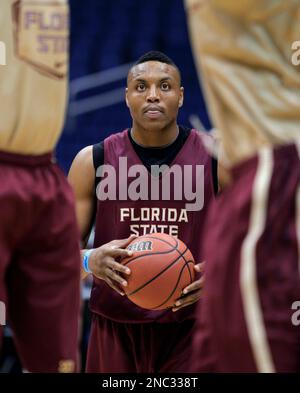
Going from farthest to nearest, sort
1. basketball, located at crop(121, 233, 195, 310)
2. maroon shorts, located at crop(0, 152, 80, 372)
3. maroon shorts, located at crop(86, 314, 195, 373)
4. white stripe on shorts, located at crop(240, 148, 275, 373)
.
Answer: maroon shorts, located at crop(86, 314, 195, 373) < basketball, located at crop(121, 233, 195, 310) < maroon shorts, located at crop(0, 152, 80, 372) < white stripe on shorts, located at crop(240, 148, 275, 373)

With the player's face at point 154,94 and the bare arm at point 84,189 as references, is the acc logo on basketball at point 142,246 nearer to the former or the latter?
the bare arm at point 84,189

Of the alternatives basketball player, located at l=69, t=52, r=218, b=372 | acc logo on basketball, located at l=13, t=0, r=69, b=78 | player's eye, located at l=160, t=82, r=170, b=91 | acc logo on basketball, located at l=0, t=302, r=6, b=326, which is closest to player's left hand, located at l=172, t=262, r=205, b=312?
basketball player, located at l=69, t=52, r=218, b=372

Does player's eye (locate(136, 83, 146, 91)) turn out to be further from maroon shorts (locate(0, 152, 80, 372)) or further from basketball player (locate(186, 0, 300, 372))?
basketball player (locate(186, 0, 300, 372))

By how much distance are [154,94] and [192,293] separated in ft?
3.25

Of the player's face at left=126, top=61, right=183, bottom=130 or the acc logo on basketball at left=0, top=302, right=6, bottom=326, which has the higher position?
the player's face at left=126, top=61, right=183, bottom=130

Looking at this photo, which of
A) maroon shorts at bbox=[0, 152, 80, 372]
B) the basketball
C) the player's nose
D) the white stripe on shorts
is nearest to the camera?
the white stripe on shorts

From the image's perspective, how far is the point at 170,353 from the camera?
4.13m

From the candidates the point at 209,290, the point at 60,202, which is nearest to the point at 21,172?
the point at 60,202

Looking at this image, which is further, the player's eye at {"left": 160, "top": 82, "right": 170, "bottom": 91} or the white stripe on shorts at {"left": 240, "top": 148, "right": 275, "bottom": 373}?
the player's eye at {"left": 160, "top": 82, "right": 170, "bottom": 91}

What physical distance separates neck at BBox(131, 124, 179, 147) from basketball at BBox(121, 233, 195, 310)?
66 centimetres

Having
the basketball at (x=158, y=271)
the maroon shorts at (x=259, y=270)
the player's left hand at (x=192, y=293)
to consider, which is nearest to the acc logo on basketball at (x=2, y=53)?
the maroon shorts at (x=259, y=270)

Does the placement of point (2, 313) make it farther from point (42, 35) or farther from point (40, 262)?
point (42, 35)

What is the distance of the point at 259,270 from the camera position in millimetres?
2145

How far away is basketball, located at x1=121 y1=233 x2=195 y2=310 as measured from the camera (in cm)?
376
